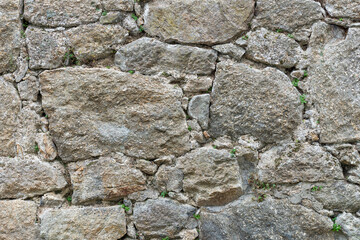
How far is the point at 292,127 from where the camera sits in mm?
1645

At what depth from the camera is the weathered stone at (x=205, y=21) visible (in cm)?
171

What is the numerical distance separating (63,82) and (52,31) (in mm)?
318

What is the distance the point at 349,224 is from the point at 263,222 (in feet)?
1.42

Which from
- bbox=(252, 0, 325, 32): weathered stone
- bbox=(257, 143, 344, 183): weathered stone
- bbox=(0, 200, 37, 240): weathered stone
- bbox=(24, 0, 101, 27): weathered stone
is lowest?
bbox=(0, 200, 37, 240): weathered stone

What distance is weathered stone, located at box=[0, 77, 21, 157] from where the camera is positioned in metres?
1.68

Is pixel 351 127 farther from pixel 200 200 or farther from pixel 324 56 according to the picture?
pixel 200 200

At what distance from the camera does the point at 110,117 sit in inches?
66.2

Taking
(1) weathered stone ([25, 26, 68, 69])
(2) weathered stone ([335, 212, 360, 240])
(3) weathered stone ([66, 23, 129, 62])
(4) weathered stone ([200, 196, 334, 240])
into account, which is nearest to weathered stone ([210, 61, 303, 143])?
(4) weathered stone ([200, 196, 334, 240])

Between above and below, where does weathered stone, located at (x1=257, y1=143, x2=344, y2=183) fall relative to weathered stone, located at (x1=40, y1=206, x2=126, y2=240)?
above

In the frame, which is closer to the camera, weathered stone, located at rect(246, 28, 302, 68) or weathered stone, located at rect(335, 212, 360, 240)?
weathered stone, located at rect(335, 212, 360, 240)

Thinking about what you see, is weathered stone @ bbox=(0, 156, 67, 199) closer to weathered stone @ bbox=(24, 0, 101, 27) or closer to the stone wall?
the stone wall

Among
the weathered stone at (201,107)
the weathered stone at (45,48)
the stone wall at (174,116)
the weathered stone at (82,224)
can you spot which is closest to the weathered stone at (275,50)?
the stone wall at (174,116)

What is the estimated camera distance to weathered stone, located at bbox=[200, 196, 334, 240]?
1564 mm

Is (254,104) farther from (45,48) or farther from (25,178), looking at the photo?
(25,178)
